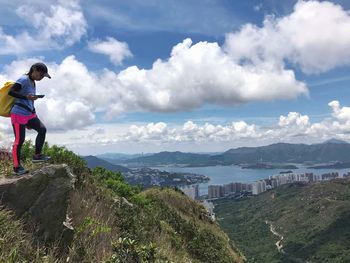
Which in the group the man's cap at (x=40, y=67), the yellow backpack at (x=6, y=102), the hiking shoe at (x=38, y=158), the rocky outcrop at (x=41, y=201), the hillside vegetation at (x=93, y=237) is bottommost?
the hillside vegetation at (x=93, y=237)

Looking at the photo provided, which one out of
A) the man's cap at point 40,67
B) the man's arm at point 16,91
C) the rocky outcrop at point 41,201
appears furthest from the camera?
the man's cap at point 40,67

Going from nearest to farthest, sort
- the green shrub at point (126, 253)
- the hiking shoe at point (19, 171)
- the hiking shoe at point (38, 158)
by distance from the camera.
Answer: the green shrub at point (126, 253) → the hiking shoe at point (19, 171) → the hiking shoe at point (38, 158)

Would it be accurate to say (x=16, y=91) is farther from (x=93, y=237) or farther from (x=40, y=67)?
(x=93, y=237)

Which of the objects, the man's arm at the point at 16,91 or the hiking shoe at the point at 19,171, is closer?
the hiking shoe at the point at 19,171

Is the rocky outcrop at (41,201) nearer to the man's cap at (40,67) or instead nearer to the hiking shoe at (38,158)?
the hiking shoe at (38,158)

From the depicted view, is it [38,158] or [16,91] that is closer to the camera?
[16,91]

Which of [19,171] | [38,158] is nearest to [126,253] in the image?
[19,171]

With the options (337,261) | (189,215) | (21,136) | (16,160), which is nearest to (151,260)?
(16,160)

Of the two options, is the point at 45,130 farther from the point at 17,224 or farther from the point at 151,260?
the point at 151,260

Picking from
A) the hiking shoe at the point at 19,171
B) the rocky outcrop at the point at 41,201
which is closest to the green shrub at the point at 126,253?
the rocky outcrop at the point at 41,201
